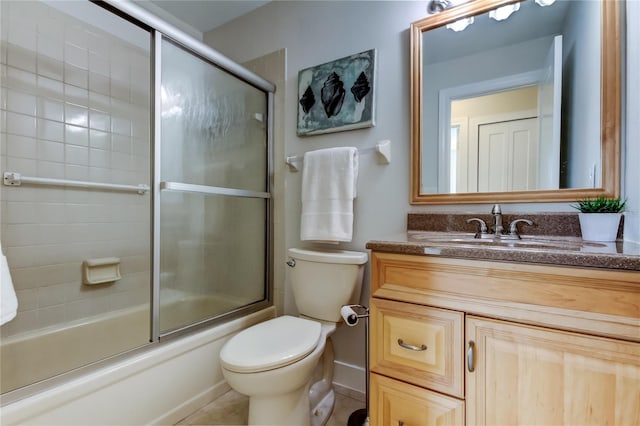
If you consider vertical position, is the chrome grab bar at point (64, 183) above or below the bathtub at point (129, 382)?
above

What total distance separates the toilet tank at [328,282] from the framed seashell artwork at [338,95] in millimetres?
714

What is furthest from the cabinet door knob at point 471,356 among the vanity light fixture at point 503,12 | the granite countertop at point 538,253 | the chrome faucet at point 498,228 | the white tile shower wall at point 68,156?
the white tile shower wall at point 68,156

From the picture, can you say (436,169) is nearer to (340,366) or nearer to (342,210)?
(342,210)

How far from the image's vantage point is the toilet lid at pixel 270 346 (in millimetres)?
1013

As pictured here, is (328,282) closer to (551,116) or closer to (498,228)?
(498,228)

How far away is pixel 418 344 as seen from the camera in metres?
0.86

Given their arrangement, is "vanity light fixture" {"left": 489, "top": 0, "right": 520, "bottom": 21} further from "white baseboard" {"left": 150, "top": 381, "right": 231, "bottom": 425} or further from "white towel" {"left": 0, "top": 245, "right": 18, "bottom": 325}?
"white baseboard" {"left": 150, "top": 381, "right": 231, "bottom": 425}

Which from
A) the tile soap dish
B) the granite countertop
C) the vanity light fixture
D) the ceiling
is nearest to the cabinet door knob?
the granite countertop

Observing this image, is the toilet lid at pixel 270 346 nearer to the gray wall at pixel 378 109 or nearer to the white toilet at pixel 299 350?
the white toilet at pixel 299 350

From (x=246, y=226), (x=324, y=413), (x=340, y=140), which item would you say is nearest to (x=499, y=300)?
(x=324, y=413)

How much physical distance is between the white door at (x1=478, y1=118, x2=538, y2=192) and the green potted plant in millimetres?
248

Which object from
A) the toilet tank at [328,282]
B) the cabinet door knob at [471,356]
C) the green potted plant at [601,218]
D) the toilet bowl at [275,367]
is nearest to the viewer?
the cabinet door knob at [471,356]

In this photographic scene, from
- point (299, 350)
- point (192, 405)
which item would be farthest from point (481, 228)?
point (192, 405)

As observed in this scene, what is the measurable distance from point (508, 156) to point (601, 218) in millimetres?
410
